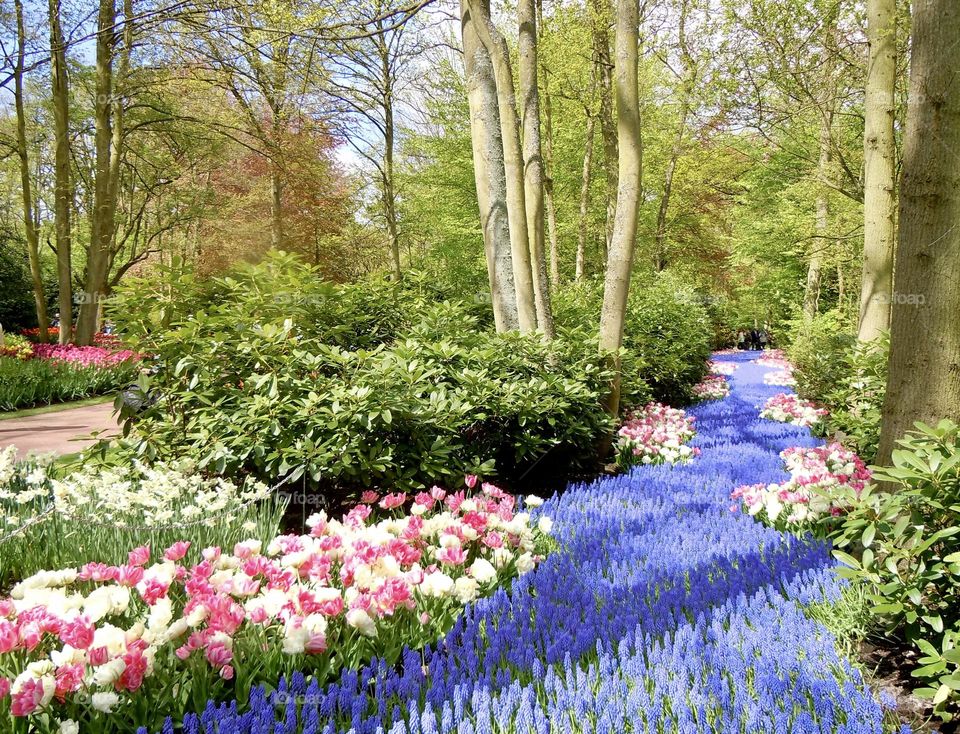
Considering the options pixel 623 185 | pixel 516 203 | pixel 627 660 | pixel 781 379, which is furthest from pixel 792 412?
pixel 627 660

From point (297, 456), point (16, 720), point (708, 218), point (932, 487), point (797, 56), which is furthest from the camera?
point (708, 218)

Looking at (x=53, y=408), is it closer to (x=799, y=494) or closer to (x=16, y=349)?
(x=16, y=349)

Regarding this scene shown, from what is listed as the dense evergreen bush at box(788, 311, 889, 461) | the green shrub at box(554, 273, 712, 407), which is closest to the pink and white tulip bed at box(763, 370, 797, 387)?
the dense evergreen bush at box(788, 311, 889, 461)

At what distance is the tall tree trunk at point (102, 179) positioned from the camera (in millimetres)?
13195

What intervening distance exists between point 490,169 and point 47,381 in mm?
9357

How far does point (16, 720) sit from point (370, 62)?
59.2ft

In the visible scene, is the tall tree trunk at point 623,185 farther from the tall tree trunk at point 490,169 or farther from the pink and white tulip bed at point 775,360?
the pink and white tulip bed at point 775,360

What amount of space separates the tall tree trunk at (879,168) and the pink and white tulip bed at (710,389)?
4.01 meters

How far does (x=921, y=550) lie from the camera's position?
1869 millimetres

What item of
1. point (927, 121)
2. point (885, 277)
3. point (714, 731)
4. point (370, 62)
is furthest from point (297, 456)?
point (370, 62)

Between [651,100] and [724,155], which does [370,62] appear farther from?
[724,155]

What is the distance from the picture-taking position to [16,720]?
5.33ft

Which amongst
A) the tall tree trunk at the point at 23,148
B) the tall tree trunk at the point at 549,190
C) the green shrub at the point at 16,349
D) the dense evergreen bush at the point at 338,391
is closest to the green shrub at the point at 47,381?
the green shrub at the point at 16,349

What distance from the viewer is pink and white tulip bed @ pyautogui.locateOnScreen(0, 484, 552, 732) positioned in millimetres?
1698
